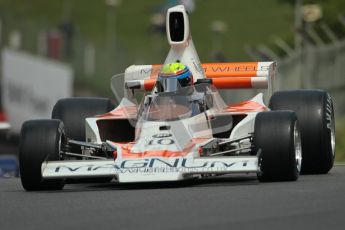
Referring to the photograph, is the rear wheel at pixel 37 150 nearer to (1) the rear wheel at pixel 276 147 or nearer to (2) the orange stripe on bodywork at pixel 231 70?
(1) the rear wheel at pixel 276 147

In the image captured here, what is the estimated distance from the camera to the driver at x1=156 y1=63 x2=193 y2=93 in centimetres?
1557

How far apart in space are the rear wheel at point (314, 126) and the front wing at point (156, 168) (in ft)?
6.61

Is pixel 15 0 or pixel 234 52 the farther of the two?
pixel 15 0

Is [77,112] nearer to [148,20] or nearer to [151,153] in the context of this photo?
[151,153]

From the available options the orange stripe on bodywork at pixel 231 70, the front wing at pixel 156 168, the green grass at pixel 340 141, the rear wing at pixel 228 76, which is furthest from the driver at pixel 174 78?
the green grass at pixel 340 141

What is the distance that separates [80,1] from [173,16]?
92453 mm

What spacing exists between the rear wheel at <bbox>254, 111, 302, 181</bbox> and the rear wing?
8.45 ft

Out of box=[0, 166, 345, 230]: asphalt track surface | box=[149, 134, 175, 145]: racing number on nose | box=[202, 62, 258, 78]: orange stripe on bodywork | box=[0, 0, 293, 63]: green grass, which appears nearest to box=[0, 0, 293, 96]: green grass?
box=[0, 0, 293, 63]: green grass

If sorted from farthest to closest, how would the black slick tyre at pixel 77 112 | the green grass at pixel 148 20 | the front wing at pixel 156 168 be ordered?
1. the green grass at pixel 148 20
2. the black slick tyre at pixel 77 112
3. the front wing at pixel 156 168

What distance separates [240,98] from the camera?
33.3 metres

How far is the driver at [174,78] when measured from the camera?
15.6 m

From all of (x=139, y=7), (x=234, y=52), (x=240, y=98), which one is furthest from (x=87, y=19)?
(x=240, y=98)

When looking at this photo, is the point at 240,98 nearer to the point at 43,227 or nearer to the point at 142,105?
the point at 142,105

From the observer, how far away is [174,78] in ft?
51.3
